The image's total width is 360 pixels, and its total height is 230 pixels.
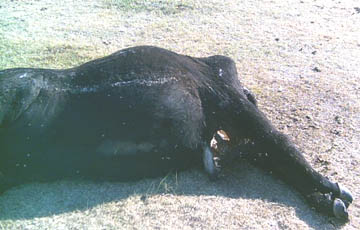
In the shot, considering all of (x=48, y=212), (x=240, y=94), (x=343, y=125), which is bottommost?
(x=48, y=212)

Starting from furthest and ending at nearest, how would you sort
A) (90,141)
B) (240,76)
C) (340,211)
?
(240,76)
(90,141)
(340,211)

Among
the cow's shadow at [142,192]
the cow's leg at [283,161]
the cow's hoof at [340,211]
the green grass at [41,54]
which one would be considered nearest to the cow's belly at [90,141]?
the cow's shadow at [142,192]

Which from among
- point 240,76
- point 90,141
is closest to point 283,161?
point 90,141

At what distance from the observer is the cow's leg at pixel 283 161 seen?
402cm

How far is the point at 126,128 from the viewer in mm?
4266

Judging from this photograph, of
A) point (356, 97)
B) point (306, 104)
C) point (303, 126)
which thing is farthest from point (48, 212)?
point (356, 97)

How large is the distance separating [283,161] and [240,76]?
2262mm

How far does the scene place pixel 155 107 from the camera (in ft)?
14.1

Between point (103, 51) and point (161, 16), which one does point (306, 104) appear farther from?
point (161, 16)

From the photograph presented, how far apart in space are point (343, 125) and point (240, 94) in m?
1.41

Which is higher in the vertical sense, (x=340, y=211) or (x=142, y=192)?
(x=340, y=211)

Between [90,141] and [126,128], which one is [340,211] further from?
[90,141]

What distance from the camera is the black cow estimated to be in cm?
419

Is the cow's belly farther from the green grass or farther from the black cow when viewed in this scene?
the green grass
